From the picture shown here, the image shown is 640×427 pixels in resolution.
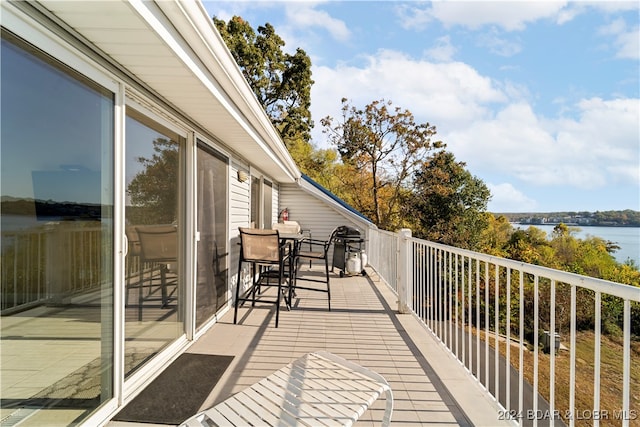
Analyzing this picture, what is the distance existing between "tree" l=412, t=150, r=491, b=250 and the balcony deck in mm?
12545

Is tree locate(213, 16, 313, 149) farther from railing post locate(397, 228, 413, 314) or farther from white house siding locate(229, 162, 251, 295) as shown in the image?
railing post locate(397, 228, 413, 314)

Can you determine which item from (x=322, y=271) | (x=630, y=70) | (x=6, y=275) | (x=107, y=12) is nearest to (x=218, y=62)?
(x=107, y=12)

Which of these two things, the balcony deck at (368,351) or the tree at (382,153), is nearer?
the balcony deck at (368,351)

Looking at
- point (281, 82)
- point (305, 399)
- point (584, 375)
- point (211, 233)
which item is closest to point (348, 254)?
point (211, 233)

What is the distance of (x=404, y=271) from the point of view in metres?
4.20

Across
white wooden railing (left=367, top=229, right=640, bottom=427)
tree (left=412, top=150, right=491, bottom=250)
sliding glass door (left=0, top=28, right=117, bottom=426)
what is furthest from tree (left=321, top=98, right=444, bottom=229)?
sliding glass door (left=0, top=28, right=117, bottom=426)

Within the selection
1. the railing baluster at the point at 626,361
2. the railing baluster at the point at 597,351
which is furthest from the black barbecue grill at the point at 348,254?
the railing baluster at the point at 626,361

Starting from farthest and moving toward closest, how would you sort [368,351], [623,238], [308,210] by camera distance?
[623,238] < [308,210] < [368,351]

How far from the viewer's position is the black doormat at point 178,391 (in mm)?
2025

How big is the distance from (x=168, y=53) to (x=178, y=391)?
2137mm

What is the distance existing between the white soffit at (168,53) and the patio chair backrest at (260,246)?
4.26 ft

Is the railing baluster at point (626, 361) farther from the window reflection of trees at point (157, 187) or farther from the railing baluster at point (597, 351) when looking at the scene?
the window reflection of trees at point (157, 187)

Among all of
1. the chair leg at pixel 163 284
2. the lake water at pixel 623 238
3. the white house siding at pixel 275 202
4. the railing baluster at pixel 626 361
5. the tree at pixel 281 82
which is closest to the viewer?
the railing baluster at pixel 626 361

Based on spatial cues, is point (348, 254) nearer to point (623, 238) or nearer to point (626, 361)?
point (626, 361)
